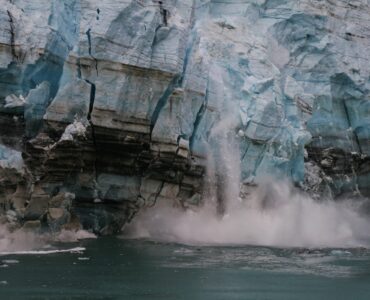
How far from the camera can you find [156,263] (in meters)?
12.0

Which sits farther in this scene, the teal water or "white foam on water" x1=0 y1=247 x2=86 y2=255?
"white foam on water" x1=0 y1=247 x2=86 y2=255

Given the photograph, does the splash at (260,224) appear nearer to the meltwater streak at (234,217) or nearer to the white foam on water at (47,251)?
the meltwater streak at (234,217)

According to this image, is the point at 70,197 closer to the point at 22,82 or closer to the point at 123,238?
the point at 123,238

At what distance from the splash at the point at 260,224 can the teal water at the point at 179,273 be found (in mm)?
1286

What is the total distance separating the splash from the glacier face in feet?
1.24

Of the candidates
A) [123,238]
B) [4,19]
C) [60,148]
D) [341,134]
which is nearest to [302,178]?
[341,134]

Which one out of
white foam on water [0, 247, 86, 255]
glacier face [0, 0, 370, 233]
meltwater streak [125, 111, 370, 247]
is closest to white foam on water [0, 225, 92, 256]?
white foam on water [0, 247, 86, 255]

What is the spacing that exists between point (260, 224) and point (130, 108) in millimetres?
4352

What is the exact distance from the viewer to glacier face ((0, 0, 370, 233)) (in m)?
14.3

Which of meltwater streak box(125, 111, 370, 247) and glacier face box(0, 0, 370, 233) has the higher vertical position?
glacier face box(0, 0, 370, 233)

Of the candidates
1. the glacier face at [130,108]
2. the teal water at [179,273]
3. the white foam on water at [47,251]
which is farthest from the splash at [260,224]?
the white foam on water at [47,251]

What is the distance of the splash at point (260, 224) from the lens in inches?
617

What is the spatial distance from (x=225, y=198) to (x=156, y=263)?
4.66 meters

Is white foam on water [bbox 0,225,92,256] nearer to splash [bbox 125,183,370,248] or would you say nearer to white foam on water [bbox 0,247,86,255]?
white foam on water [bbox 0,247,86,255]
